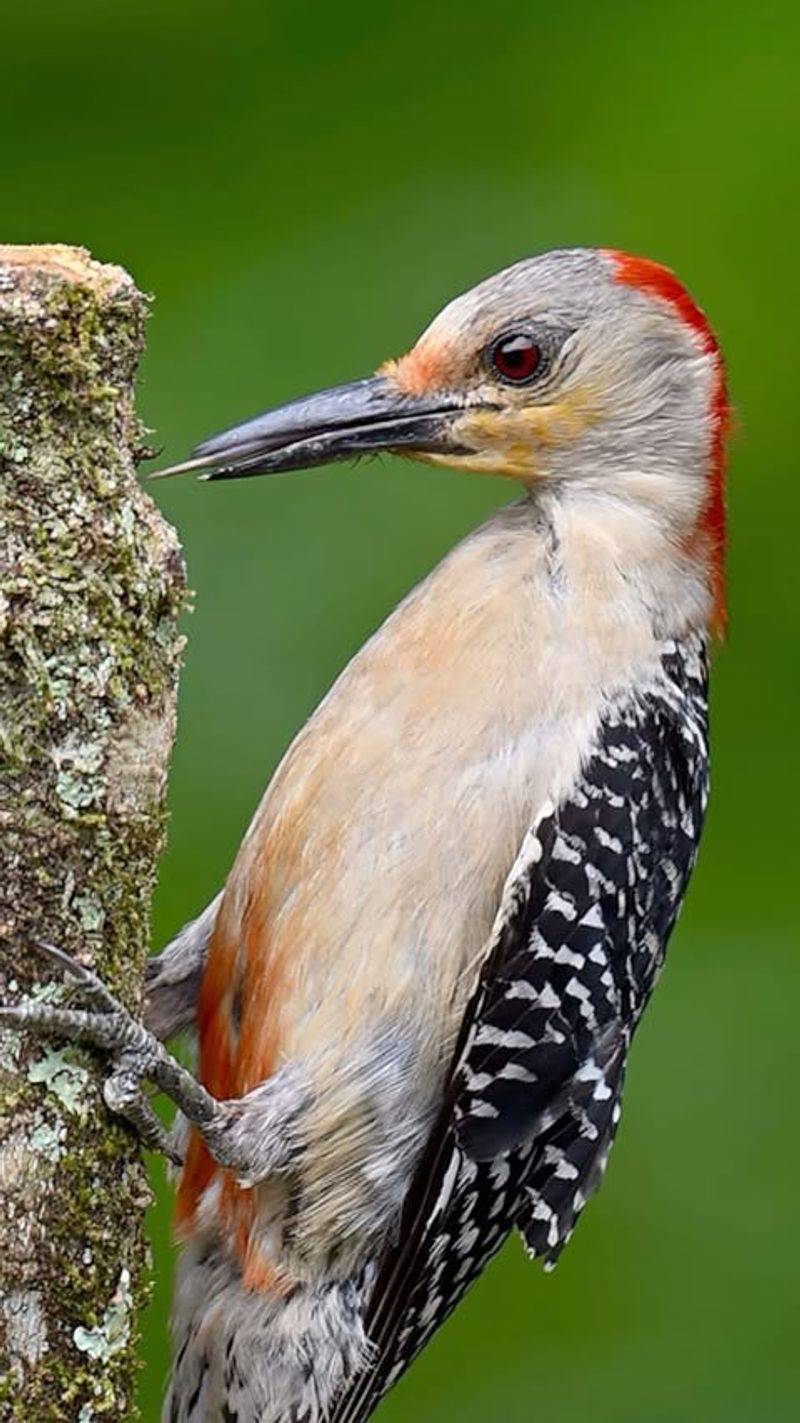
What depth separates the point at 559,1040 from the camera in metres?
4.58

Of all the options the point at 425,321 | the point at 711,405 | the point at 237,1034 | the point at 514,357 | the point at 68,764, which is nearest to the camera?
the point at 68,764

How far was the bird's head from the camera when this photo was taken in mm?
4781

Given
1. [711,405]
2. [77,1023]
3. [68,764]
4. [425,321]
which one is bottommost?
[77,1023]

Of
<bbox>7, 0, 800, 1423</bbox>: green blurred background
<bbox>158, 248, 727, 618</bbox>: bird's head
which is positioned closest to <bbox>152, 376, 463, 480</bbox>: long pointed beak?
<bbox>158, 248, 727, 618</bbox>: bird's head

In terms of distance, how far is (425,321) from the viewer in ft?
20.2

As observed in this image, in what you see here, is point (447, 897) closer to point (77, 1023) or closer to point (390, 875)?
point (390, 875)

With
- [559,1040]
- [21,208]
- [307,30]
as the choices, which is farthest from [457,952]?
[307,30]

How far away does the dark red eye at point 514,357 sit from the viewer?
487 centimetres

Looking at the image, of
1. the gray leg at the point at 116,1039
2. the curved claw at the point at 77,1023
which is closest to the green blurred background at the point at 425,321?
the gray leg at the point at 116,1039

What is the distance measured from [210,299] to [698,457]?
152 centimetres

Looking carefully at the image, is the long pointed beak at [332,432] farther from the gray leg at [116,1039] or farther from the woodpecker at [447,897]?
the gray leg at [116,1039]

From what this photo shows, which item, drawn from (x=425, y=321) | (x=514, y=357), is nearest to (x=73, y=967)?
(x=514, y=357)

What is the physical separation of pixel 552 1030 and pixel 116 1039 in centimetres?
87

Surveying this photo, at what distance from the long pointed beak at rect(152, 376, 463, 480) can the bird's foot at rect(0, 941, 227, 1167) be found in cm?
96
